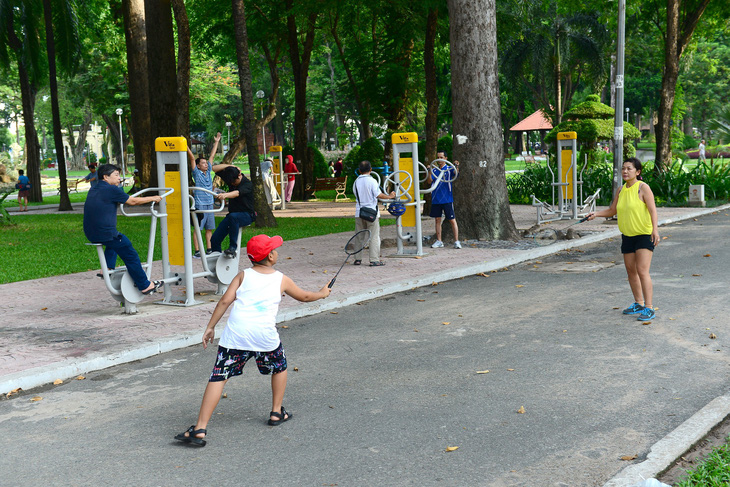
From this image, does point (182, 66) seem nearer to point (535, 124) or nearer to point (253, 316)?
point (253, 316)

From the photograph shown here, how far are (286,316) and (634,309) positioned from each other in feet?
12.6

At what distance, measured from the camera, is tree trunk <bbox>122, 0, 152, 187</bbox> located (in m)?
24.8

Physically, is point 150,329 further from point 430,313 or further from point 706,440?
point 706,440

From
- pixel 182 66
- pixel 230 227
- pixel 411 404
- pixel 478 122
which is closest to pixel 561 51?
pixel 182 66

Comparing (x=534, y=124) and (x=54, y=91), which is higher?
(x=54, y=91)

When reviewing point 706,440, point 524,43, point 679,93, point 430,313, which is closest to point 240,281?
point 706,440

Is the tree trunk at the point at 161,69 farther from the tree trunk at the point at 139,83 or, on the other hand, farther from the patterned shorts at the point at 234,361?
the patterned shorts at the point at 234,361

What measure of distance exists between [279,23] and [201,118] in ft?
111

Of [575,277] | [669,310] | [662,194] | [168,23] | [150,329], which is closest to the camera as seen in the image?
[150,329]

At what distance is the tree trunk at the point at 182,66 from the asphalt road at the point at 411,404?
13838 millimetres

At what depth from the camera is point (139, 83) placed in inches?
1002

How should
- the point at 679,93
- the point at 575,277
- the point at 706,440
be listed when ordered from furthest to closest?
the point at 679,93 → the point at 575,277 → the point at 706,440

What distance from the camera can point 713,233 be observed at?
1655 centimetres

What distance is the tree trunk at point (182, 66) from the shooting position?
807 inches
